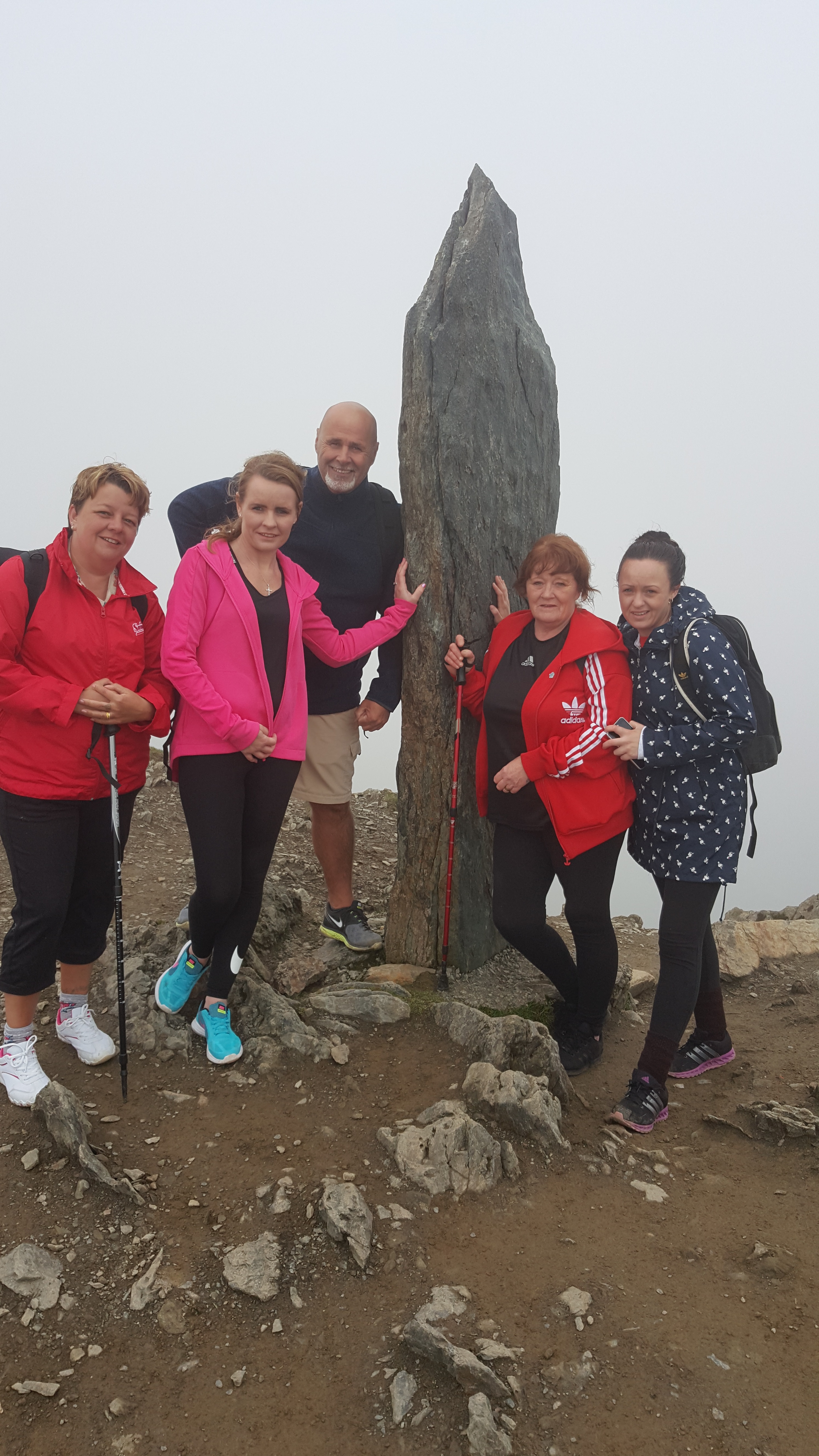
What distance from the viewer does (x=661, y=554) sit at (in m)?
5.07

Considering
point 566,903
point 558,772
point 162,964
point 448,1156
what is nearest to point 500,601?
point 558,772

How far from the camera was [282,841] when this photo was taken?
984 centimetres

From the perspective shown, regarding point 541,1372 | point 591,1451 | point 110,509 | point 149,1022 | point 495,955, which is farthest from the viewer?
point 495,955

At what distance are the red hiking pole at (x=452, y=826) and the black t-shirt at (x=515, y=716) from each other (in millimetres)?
560

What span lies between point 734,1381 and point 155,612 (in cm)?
452

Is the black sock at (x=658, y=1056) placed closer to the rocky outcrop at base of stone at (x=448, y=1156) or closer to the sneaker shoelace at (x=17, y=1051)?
the rocky outcrop at base of stone at (x=448, y=1156)

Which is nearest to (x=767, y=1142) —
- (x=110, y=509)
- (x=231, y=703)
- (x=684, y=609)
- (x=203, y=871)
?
(x=684, y=609)

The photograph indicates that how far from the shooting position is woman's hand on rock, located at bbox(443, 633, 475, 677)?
6.23 metres

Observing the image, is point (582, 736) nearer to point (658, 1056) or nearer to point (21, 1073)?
point (658, 1056)

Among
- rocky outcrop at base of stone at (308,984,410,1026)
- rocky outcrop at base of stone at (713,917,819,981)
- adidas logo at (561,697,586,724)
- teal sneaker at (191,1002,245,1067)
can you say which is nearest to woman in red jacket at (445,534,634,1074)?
adidas logo at (561,697,586,724)

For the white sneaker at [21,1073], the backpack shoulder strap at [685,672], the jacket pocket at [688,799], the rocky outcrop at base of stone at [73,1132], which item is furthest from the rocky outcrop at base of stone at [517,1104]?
the white sneaker at [21,1073]

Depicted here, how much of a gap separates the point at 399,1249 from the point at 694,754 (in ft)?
9.32

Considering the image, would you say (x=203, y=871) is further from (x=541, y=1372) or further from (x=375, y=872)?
(x=375, y=872)

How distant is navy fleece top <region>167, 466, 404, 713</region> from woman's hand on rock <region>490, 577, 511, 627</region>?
716 mm
